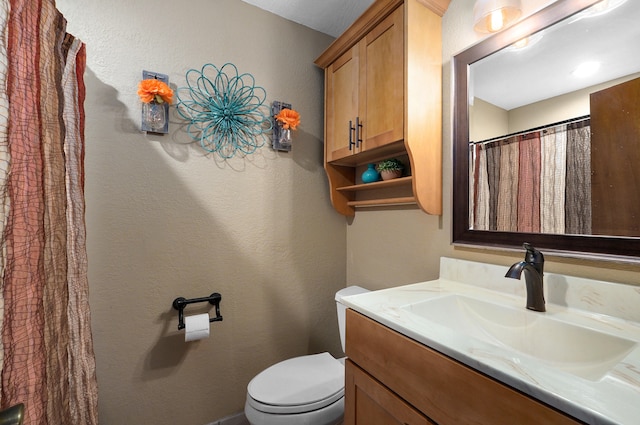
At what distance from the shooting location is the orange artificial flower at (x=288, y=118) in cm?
163

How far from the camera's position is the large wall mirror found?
0.80 meters

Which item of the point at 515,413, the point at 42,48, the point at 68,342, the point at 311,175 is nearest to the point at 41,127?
the point at 42,48

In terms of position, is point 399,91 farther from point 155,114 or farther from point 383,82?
point 155,114

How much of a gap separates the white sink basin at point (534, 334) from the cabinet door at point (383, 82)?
741 millimetres

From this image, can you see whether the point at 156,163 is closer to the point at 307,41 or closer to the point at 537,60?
the point at 307,41

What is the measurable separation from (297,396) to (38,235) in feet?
3.51

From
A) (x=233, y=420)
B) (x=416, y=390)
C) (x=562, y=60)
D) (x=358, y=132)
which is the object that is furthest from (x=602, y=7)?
(x=233, y=420)

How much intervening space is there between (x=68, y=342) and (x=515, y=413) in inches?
43.4

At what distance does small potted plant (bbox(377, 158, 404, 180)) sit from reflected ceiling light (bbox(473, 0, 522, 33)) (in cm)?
64

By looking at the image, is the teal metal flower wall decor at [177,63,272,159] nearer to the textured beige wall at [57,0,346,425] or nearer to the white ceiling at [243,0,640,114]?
the textured beige wall at [57,0,346,425]

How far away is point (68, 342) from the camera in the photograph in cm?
76

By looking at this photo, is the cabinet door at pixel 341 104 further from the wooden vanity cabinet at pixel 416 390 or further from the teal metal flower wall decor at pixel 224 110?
the wooden vanity cabinet at pixel 416 390

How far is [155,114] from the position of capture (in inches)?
52.9

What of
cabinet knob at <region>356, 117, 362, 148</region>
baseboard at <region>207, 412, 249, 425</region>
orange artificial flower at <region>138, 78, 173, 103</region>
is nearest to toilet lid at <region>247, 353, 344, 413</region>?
baseboard at <region>207, 412, 249, 425</region>
